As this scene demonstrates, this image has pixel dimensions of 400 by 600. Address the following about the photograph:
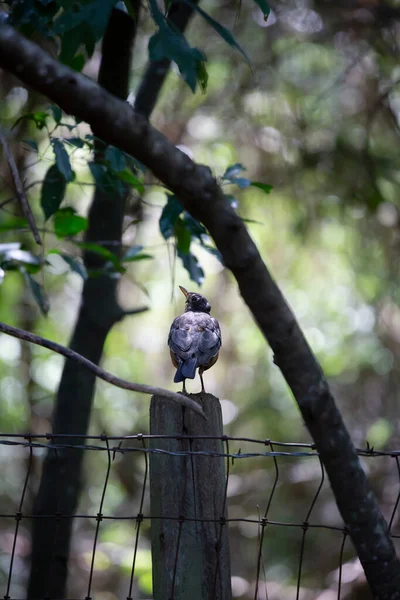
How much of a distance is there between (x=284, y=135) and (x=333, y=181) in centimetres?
75

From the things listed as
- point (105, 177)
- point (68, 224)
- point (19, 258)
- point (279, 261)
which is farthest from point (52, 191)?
point (279, 261)

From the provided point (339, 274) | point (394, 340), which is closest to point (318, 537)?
point (394, 340)

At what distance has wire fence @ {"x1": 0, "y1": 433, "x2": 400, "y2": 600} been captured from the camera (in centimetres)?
233

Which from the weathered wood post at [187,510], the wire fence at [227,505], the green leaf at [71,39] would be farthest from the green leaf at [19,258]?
the weathered wood post at [187,510]

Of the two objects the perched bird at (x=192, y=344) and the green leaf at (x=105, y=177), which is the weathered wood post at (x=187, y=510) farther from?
the green leaf at (x=105, y=177)

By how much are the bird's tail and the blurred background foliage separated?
2462 millimetres

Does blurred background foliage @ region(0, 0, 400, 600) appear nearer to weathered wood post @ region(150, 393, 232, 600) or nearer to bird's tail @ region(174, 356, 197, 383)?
bird's tail @ region(174, 356, 197, 383)

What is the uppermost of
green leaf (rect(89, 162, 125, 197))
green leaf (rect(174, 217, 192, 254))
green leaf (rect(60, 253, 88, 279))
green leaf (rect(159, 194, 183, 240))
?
green leaf (rect(89, 162, 125, 197))

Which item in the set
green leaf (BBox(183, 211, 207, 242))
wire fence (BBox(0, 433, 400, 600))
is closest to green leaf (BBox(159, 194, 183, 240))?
green leaf (BBox(183, 211, 207, 242))

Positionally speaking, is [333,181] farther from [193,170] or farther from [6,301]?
[193,170]

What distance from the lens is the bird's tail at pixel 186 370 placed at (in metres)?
3.38

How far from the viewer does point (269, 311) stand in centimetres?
169

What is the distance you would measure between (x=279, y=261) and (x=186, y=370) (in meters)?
5.53

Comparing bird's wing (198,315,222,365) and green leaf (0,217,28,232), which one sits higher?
green leaf (0,217,28,232)
